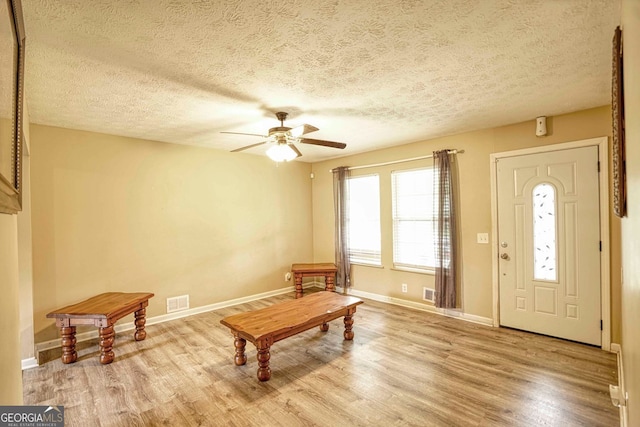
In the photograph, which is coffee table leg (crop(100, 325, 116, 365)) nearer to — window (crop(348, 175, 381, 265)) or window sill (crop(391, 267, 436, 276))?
window (crop(348, 175, 381, 265))

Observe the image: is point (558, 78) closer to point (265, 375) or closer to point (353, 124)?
point (353, 124)

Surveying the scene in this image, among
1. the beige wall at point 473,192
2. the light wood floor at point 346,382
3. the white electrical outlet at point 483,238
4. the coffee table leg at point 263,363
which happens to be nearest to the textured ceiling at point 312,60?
the beige wall at point 473,192

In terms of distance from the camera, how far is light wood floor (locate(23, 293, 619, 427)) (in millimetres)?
2098

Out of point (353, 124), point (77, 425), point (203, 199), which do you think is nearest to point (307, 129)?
point (353, 124)

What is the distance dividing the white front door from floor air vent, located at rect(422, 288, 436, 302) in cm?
85

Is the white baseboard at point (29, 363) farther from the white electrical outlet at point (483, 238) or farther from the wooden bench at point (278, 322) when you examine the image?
the white electrical outlet at point (483, 238)

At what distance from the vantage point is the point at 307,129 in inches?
104

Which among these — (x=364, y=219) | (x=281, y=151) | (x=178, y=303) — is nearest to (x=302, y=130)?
(x=281, y=151)

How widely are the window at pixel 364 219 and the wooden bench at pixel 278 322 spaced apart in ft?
5.24

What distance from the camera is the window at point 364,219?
4957 millimetres

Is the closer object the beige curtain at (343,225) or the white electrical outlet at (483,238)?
the white electrical outlet at (483,238)

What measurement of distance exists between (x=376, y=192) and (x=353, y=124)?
174 cm

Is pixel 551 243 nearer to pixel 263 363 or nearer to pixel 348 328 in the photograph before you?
pixel 348 328

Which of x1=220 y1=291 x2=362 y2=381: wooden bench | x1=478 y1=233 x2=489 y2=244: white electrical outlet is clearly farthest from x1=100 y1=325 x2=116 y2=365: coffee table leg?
x1=478 y1=233 x2=489 y2=244: white electrical outlet
